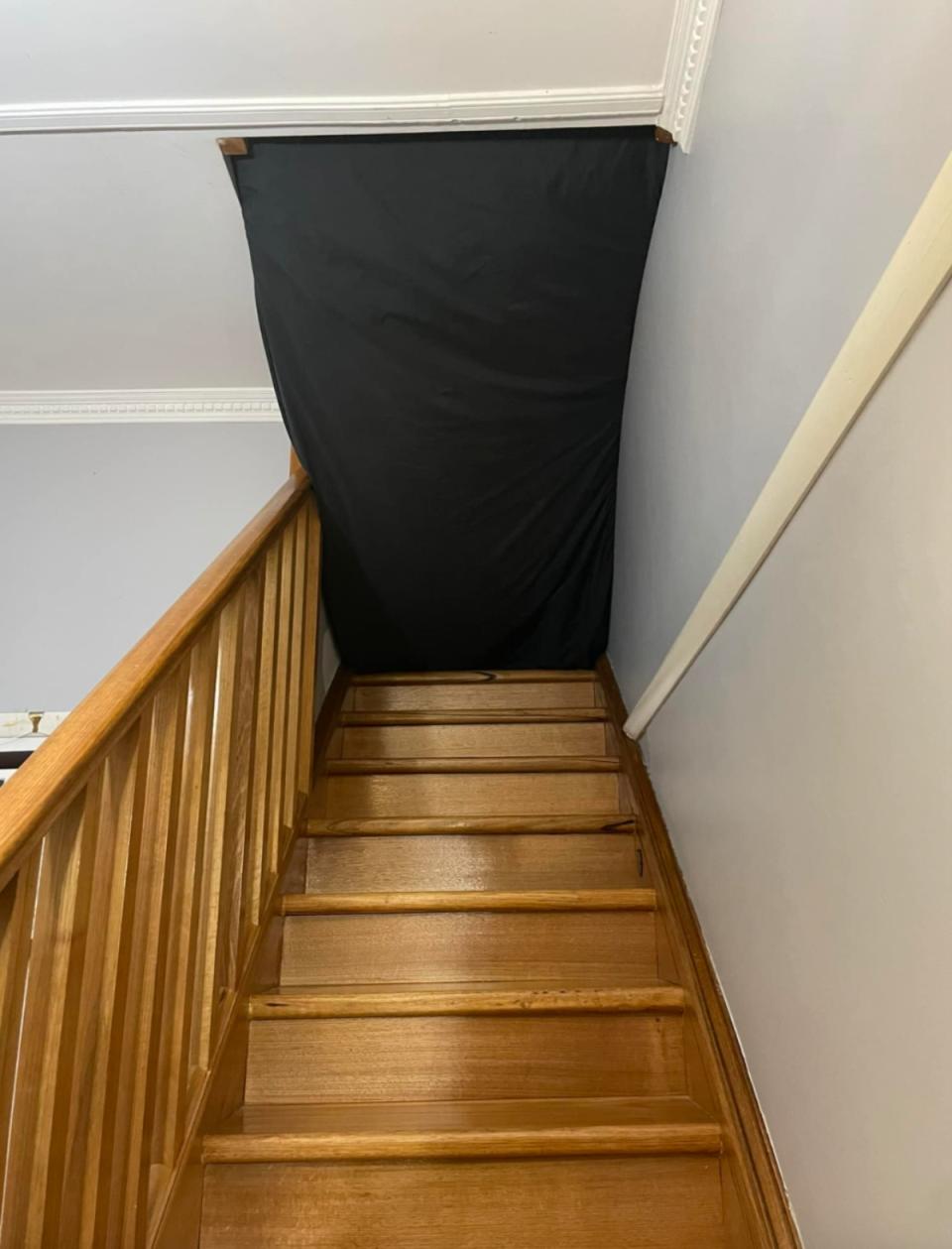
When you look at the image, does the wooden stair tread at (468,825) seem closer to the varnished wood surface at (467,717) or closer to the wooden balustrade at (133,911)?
the wooden balustrade at (133,911)

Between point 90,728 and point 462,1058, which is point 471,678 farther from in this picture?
point 90,728

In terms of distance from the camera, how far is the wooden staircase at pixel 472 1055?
1.18 m

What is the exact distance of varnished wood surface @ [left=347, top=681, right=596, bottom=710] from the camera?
8.70 feet

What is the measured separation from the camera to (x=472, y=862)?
186 centimetres

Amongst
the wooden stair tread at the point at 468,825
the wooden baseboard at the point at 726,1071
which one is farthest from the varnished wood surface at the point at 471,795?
the wooden baseboard at the point at 726,1071

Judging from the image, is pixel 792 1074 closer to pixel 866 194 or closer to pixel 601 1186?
pixel 601 1186

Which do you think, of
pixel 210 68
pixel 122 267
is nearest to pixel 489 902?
pixel 210 68

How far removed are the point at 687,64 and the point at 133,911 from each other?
5.96ft

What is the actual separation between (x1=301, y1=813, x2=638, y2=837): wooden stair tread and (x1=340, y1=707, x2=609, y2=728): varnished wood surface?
0.55 meters

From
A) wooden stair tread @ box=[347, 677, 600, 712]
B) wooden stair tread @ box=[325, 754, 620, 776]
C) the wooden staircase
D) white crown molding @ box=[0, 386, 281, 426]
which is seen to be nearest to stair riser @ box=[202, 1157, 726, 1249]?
the wooden staircase

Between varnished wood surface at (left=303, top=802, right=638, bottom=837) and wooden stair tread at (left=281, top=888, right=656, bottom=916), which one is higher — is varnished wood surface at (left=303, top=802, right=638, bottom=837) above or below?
above

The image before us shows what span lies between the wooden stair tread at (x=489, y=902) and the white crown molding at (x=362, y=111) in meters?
1.69

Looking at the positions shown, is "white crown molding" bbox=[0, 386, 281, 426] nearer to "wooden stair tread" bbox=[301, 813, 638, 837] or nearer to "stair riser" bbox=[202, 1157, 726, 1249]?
"wooden stair tread" bbox=[301, 813, 638, 837]

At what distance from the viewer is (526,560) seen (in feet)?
8.16
